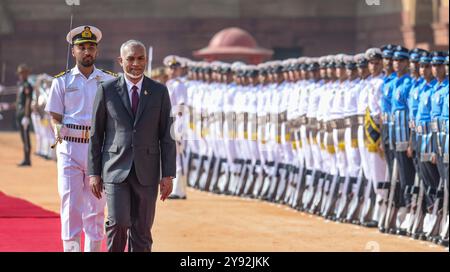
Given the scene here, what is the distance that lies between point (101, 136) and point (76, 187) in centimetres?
116

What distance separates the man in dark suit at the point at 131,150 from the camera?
11.3m

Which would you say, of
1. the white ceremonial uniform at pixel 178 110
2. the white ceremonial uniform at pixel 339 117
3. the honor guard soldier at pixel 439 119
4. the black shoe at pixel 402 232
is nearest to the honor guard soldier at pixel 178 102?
the white ceremonial uniform at pixel 178 110

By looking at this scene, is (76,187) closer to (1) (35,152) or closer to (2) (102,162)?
(2) (102,162)

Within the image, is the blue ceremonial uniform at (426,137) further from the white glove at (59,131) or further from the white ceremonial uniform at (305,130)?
the white glove at (59,131)

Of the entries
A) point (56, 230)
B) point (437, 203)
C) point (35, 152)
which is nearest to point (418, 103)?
point (437, 203)

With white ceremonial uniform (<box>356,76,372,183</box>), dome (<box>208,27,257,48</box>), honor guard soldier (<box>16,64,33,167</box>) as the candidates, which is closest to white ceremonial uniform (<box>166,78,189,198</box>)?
white ceremonial uniform (<box>356,76,372,183</box>)

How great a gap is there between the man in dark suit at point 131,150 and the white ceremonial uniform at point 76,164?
104cm

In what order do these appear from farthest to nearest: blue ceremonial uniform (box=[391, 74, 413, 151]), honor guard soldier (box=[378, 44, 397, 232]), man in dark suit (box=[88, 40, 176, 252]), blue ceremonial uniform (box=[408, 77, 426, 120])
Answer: honor guard soldier (box=[378, 44, 397, 232]) → blue ceremonial uniform (box=[391, 74, 413, 151]) → blue ceremonial uniform (box=[408, 77, 426, 120]) → man in dark suit (box=[88, 40, 176, 252])

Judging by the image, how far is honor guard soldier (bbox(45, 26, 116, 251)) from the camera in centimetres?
1253

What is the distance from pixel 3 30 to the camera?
170ft

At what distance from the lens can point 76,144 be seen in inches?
495

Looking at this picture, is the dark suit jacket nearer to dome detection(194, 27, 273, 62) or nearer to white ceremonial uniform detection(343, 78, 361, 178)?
white ceremonial uniform detection(343, 78, 361, 178)

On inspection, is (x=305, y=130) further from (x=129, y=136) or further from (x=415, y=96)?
(x=129, y=136)

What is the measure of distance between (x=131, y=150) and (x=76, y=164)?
1.32 meters
